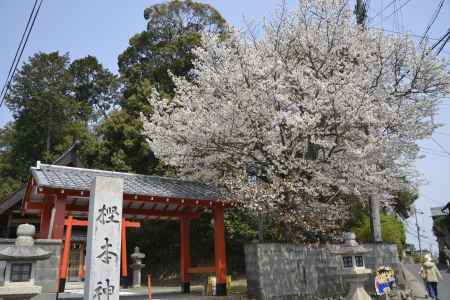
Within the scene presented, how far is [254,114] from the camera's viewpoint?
11.8 metres

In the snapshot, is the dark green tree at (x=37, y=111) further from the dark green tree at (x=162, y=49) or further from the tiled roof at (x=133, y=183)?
the tiled roof at (x=133, y=183)

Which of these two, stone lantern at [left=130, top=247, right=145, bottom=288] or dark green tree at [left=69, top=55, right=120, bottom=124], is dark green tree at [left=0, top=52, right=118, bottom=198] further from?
stone lantern at [left=130, top=247, right=145, bottom=288]

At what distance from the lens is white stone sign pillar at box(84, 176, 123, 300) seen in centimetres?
682

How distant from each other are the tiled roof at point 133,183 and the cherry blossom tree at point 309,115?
35.1 inches

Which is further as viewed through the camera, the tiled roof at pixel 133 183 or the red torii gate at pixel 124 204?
the tiled roof at pixel 133 183

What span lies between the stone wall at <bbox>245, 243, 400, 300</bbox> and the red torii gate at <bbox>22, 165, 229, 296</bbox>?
1.50m

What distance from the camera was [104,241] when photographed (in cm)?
711

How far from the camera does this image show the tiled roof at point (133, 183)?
974 cm

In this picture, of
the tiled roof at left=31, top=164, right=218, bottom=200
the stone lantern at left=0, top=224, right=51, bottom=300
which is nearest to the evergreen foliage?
the tiled roof at left=31, top=164, right=218, bottom=200

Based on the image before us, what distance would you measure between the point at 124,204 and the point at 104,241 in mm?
4839

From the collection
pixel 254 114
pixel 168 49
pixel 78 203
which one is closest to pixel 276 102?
pixel 254 114

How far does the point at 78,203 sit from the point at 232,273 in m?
10.8

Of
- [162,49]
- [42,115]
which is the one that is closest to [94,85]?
[42,115]

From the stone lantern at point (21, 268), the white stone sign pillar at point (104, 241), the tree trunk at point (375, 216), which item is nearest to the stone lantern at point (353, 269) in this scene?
the tree trunk at point (375, 216)
